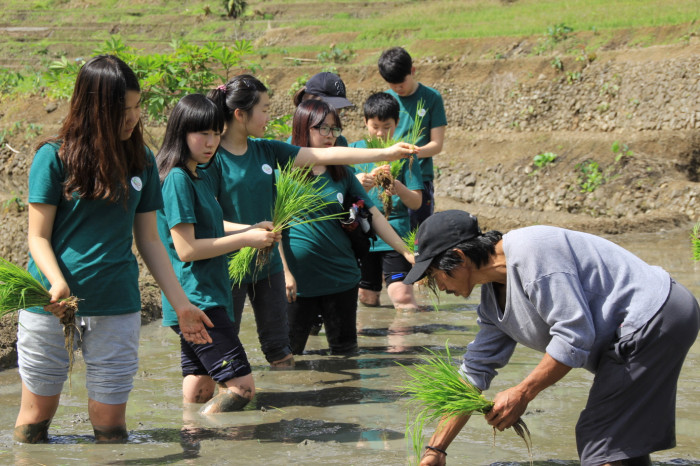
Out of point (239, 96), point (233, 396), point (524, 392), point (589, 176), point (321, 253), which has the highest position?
point (239, 96)

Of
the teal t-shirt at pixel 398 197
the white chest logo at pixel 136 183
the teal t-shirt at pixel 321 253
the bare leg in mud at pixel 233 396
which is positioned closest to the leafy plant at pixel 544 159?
the teal t-shirt at pixel 398 197

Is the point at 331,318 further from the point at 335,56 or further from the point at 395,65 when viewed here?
the point at 335,56

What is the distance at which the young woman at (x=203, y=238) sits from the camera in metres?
4.48

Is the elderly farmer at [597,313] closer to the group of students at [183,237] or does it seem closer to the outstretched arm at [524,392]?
the outstretched arm at [524,392]

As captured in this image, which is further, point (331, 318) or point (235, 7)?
point (235, 7)

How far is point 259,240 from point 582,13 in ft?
78.9

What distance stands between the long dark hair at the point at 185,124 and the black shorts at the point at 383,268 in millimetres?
2733

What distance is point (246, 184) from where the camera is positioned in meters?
5.11

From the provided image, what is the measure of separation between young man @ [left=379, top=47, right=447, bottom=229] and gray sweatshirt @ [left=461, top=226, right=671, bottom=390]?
379 cm

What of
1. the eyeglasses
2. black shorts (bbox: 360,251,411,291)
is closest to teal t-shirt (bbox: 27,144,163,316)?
the eyeglasses

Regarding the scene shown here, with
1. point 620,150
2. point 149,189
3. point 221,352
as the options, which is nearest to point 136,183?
point 149,189

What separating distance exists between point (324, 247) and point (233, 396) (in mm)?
1449

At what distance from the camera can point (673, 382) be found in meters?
3.34

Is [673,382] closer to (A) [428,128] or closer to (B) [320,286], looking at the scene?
(B) [320,286]
